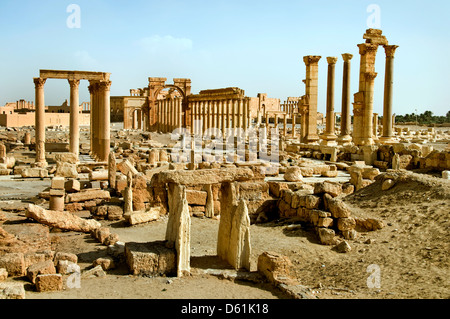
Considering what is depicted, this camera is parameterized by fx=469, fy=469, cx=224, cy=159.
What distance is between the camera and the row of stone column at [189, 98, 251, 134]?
122 feet

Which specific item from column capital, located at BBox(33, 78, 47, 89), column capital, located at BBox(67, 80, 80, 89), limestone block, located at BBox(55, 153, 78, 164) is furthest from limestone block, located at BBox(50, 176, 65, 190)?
column capital, located at BBox(33, 78, 47, 89)

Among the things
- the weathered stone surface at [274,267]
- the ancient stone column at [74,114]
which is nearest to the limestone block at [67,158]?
the ancient stone column at [74,114]

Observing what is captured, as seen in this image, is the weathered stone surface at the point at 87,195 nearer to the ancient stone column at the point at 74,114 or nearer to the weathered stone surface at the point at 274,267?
the weathered stone surface at the point at 274,267

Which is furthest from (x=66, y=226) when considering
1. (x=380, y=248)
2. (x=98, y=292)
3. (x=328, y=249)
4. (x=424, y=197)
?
(x=424, y=197)

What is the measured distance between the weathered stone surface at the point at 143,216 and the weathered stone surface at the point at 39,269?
15.1 ft

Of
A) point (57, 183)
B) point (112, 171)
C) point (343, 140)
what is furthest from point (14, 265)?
point (343, 140)

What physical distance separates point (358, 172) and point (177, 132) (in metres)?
30.2

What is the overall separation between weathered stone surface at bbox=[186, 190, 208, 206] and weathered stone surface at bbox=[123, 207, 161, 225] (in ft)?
3.40

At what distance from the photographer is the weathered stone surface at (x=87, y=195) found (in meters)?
14.2

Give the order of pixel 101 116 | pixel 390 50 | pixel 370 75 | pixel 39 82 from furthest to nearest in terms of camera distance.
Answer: pixel 390 50
pixel 370 75
pixel 101 116
pixel 39 82

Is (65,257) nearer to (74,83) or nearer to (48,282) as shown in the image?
(48,282)

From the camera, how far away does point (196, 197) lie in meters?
14.0

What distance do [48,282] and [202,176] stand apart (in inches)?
159
